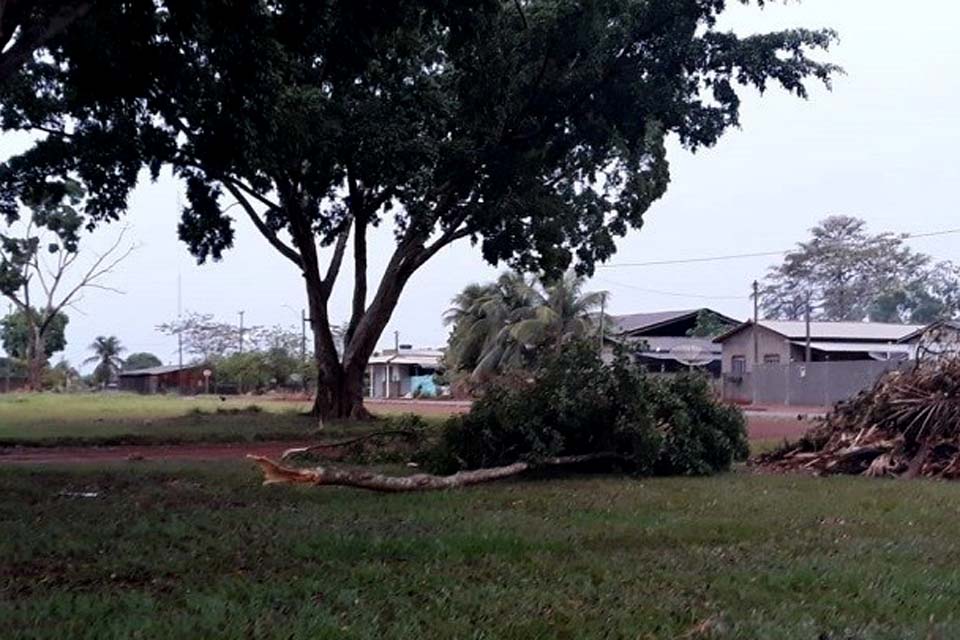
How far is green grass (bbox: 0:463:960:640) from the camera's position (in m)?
6.53

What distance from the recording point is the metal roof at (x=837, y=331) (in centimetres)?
5694

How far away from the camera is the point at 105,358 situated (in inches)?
4257

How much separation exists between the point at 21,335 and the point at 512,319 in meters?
54.8

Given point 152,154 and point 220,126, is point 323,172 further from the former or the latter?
point 220,126

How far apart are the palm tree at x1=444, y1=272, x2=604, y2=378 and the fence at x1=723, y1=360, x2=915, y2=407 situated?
7.45 m

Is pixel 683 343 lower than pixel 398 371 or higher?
higher

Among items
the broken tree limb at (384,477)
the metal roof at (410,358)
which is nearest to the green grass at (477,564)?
the broken tree limb at (384,477)

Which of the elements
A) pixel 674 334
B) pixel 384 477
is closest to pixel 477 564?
pixel 384 477

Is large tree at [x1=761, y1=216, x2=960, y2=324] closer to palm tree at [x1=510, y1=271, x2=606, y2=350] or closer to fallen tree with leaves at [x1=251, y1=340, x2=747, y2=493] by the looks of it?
palm tree at [x1=510, y1=271, x2=606, y2=350]

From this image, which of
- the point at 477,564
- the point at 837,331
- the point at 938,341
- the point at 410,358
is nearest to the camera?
the point at 477,564

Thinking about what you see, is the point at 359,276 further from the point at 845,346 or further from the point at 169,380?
the point at 169,380

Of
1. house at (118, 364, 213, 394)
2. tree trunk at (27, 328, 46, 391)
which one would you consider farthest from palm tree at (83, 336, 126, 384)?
tree trunk at (27, 328, 46, 391)

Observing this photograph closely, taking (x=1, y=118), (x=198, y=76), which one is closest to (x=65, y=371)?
(x=1, y=118)

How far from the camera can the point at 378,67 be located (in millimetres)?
22328
